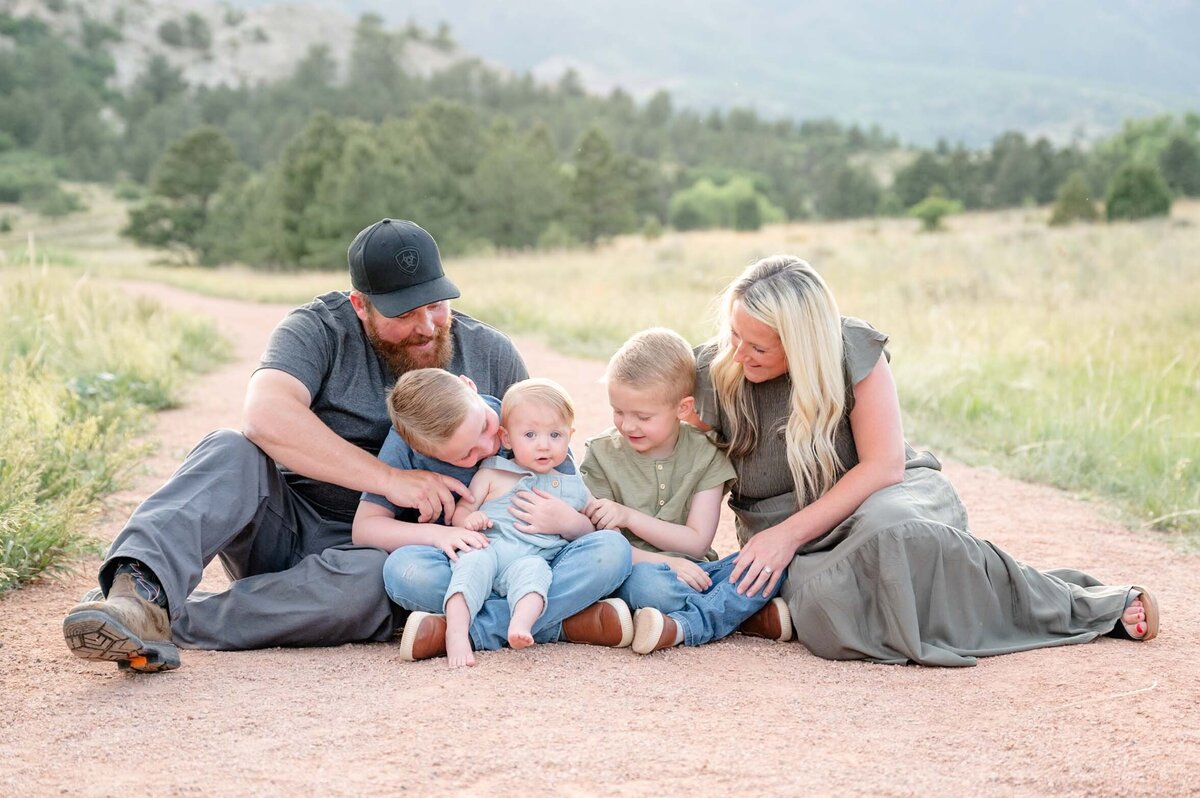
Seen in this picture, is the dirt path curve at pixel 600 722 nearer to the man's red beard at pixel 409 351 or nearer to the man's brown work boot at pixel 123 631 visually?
the man's brown work boot at pixel 123 631

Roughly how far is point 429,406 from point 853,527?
1516 millimetres

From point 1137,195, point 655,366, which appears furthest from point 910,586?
point 1137,195

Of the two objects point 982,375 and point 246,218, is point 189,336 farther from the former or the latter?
point 246,218

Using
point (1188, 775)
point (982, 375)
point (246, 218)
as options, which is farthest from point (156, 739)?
point (246, 218)

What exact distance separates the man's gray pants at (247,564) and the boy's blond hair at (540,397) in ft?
2.30

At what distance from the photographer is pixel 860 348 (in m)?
4.19

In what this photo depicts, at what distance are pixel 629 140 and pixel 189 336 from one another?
289 ft

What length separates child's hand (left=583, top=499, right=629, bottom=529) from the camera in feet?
13.5

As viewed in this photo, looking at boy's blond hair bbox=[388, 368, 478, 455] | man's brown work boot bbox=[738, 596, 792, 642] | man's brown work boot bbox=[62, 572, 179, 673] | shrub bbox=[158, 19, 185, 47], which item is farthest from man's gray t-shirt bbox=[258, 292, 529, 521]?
shrub bbox=[158, 19, 185, 47]

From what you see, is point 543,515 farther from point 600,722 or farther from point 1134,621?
point 1134,621

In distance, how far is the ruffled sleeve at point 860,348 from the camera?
13.6 ft

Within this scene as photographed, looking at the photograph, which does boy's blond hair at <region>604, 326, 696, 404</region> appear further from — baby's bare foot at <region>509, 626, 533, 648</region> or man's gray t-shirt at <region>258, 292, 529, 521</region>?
baby's bare foot at <region>509, 626, 533, 648</region>

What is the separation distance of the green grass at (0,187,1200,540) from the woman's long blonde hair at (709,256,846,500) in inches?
24.4

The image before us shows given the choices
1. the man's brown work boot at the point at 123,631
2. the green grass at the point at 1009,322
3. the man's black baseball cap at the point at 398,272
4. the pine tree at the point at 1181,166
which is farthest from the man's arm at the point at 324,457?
the pine tree at the point at 1181,166
